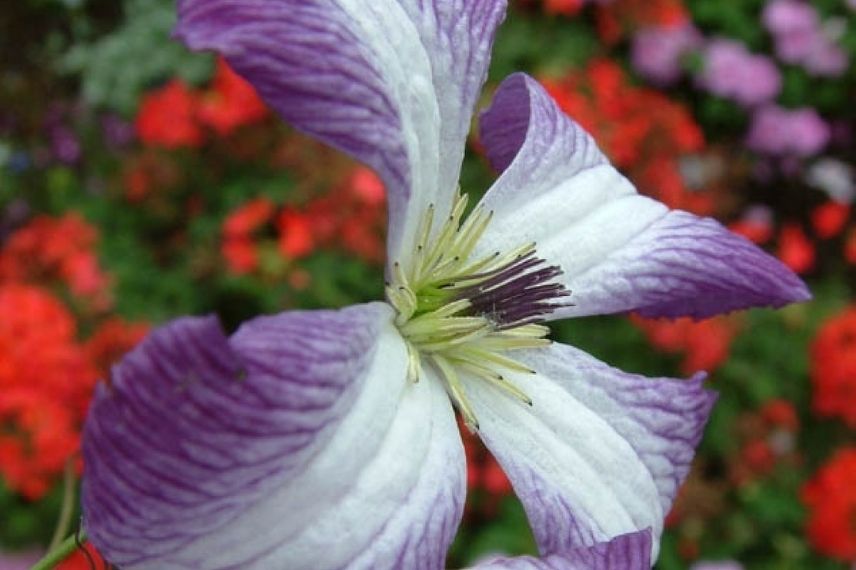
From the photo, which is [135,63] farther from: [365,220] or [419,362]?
[419,362]

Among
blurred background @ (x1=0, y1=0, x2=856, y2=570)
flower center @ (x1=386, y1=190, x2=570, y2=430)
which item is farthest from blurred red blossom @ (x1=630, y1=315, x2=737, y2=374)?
flower center @ (x1=386, y1=190, x2=570, y2=430)

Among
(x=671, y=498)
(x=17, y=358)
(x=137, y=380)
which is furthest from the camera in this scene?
(x=17, y=358)

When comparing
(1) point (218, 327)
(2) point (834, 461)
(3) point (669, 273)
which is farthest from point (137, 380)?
(2) point (834, 461)

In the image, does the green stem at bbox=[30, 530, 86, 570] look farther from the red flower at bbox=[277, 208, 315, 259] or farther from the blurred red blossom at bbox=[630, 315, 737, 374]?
the blurred red blossom at bbox=[630, 315, 737, 374]

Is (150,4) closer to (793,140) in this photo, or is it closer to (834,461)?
(793,140)

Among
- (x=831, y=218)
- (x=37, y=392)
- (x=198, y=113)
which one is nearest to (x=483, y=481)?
(x=37, y=392)

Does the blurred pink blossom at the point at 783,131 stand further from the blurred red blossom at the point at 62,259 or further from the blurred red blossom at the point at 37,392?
the blurred red blossom at the point at 37,392
